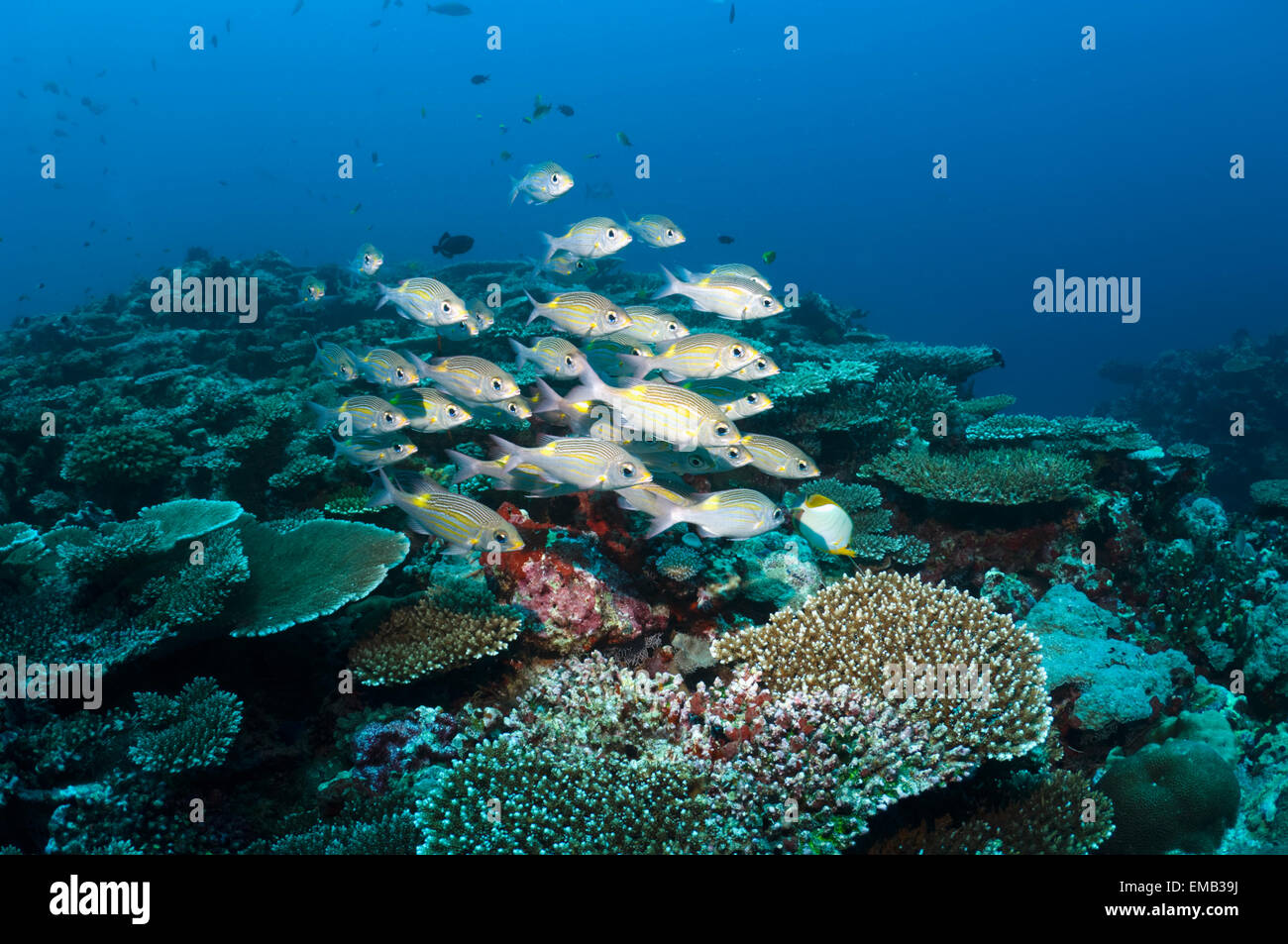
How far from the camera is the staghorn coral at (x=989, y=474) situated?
21.0ft

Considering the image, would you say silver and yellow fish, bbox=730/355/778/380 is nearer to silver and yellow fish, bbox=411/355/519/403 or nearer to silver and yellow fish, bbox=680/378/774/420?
silver and yellow fish, bbox=680/378/774/420

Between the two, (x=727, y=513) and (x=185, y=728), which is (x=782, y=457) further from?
(x=185, y=728)

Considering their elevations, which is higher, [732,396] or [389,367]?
[389,367]

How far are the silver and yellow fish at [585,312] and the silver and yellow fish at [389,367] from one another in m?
1.24

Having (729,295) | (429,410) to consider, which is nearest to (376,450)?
(429,410)

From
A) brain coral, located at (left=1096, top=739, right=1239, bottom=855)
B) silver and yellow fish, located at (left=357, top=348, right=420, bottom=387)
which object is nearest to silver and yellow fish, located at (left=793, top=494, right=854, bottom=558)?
brain coral, located at (left=1096, top=739, right=1239, bottom=855)

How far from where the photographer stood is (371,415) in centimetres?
Result: 489

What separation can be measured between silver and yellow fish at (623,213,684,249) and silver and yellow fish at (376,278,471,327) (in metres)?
2.50

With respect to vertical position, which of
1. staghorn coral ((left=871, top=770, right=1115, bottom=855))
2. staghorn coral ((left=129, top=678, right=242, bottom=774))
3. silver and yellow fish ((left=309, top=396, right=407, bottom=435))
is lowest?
staghorn coral ((left=871, top=770, right=1115, bottom=855))

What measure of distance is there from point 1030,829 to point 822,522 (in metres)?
2.24

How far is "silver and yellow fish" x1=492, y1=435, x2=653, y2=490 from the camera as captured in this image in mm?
3484
